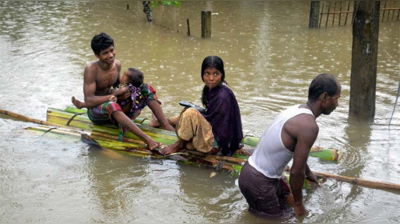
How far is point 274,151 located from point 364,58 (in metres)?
2.94

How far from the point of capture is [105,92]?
5.25 m

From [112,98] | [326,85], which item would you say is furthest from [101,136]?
[326,85]

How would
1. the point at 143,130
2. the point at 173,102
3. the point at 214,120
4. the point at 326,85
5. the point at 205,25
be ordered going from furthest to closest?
the point at 205,25 → the point at 173,102 → the point at 143,130 → the point at 214,120 → the point at 326,85

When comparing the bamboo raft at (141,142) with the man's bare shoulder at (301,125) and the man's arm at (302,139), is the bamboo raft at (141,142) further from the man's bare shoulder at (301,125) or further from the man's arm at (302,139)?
the man's bare shoulder at (301,125)

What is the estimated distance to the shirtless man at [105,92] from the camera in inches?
189

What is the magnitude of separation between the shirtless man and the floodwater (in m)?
0.34

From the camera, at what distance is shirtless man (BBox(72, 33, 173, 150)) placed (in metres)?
4.81

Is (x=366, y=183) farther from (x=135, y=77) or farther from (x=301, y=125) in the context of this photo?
(x=135, y=77)

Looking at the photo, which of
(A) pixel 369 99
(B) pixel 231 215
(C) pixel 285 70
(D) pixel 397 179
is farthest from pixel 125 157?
(C) pixel 285 70

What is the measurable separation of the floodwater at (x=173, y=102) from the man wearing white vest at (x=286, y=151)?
0.69ft

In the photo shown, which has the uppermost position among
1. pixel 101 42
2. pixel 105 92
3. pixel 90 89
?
pixel 101 42

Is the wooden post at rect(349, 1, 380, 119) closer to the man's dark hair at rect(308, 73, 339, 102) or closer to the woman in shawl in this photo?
the woman in shawl

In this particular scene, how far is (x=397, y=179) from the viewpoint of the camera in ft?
14.2

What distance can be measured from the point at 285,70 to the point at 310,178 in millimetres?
4609
